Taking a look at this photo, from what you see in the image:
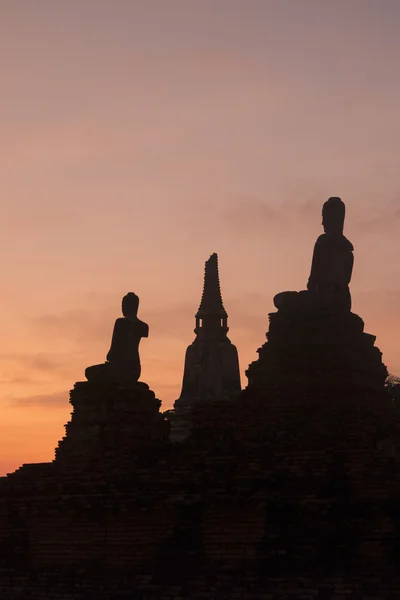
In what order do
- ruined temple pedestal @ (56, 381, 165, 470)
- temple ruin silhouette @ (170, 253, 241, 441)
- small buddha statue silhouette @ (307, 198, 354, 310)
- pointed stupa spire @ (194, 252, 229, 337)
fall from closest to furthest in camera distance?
ruined temple pedestal @ (56, 381, 165, 470) → small buddha statue silhouette @ (307, 198, 354, 310) → temple ruin silhouette @ (170, 253, 241, 441) → pointed stupa spire @ (194, 252, 229, 337)

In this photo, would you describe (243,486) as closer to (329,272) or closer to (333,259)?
(329,272)

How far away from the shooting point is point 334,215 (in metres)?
22.7

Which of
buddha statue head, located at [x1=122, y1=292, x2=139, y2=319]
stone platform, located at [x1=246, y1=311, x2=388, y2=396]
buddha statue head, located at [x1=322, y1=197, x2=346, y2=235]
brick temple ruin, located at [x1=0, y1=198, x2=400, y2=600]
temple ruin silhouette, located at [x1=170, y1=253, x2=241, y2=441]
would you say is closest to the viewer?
brick temple ruin, located at [x1=0, y1=198, x2=400, y2=600]

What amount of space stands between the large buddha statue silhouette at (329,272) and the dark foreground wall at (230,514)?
2370 mm

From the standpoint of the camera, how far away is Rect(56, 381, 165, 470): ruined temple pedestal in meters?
21.4

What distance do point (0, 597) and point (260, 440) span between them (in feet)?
Result: 19.5

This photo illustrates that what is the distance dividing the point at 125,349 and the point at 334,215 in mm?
5818

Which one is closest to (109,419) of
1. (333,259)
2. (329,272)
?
(329,272)

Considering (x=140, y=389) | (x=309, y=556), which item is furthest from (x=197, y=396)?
(x=309, y=556)

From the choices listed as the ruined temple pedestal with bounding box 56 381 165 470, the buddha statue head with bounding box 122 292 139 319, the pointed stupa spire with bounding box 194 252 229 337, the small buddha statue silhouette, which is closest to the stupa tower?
the pointed stupa spire with bounding box 194 252 229 337

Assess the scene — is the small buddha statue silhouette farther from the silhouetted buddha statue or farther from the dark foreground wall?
the silhouetted buddha statue

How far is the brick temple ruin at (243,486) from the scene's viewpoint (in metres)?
16.1

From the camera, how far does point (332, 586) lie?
15.6 metres

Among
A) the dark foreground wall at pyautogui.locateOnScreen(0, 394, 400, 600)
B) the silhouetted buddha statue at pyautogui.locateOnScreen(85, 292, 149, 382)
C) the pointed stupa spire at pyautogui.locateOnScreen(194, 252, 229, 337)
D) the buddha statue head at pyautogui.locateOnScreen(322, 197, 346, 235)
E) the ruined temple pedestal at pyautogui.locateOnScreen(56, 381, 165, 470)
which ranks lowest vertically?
the dark foreground wall at pyautogui.locateOnScreen(0, 394, 400, 600)
